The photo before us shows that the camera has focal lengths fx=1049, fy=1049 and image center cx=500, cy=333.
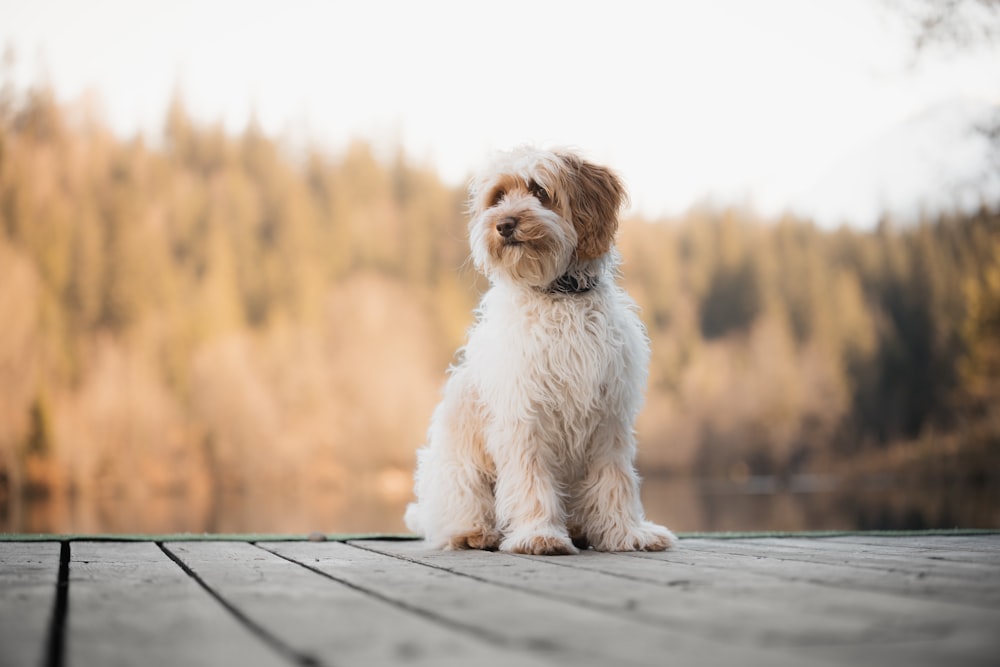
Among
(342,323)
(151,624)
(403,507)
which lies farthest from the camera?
(342,323)

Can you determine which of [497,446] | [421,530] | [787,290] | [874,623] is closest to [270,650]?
[874,623]

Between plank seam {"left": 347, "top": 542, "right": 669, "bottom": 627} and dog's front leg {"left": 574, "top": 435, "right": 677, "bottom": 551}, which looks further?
dog's front leg {"left": 574, "top": 435, "right": 677, "bottom": 551}

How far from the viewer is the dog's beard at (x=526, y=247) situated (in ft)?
13.6

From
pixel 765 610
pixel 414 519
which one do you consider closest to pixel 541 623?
pixel 765 610

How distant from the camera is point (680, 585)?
267 centimetres

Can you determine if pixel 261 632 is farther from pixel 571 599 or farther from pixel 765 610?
pixel 765 610

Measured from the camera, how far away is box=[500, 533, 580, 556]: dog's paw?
394 centimetres

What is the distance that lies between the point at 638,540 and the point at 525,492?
0.48m

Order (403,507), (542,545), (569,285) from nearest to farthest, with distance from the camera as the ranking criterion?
(542,545), (569,285), (403,507)

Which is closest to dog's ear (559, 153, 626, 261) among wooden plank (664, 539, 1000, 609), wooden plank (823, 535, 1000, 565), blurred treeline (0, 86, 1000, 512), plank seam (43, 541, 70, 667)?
wooden plank (664, 539, 1000, 609)

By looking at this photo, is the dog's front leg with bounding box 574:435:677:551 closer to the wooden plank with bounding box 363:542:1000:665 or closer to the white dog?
the white dog

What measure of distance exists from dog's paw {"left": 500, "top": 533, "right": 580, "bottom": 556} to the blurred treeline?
25963 millimetres

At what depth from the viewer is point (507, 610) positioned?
228 cm

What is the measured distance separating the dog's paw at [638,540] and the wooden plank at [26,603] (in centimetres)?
205
